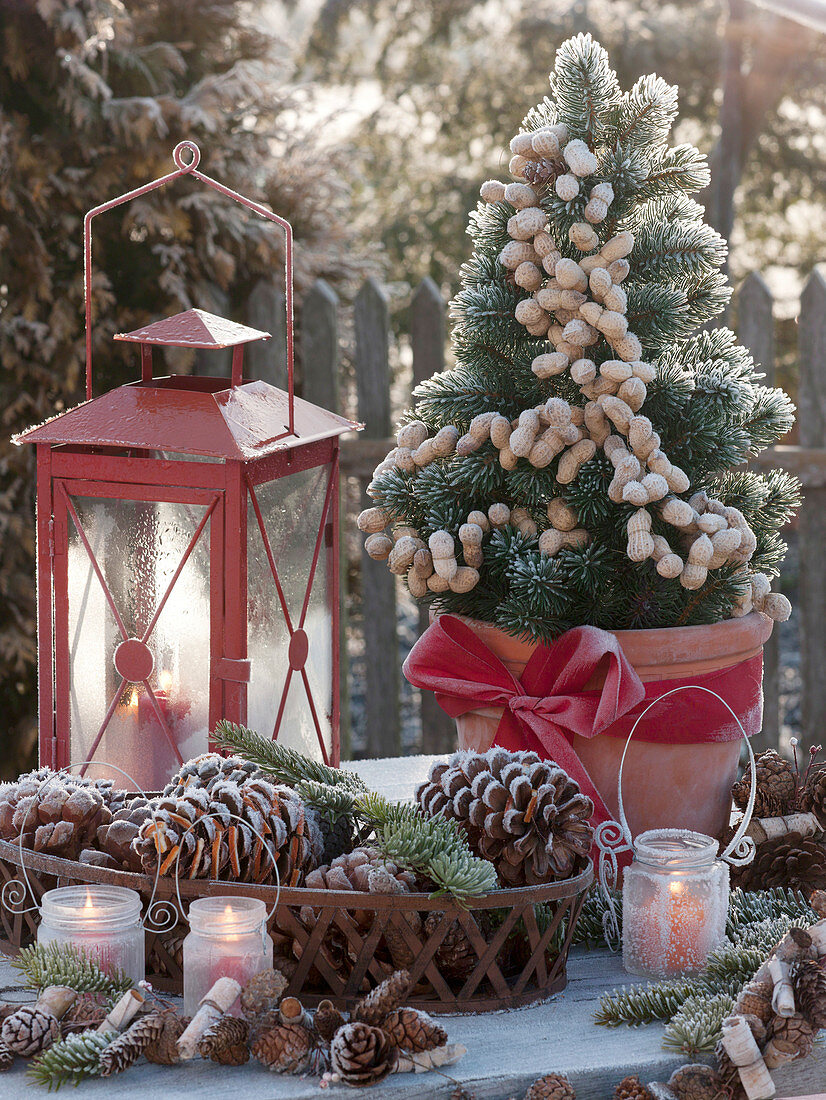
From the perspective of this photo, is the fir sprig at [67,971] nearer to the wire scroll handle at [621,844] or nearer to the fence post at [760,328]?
the wire scroll handle at [621,844]

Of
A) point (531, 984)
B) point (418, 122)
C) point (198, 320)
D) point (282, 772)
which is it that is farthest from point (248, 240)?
point (418, 122)

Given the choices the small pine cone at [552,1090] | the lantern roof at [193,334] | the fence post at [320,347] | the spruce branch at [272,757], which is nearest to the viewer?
the small pine cone at [552,1090]

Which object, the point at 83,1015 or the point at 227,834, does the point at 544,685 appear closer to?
the point at 227,834

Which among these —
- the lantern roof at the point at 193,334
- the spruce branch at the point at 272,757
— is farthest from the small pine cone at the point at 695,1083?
the lantern roof at the point at 193,334

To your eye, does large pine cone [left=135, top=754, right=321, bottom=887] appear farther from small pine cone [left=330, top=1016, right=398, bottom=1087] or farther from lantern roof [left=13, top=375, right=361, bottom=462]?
lantern roof [left=13, top=375, right=361, bottom=462]

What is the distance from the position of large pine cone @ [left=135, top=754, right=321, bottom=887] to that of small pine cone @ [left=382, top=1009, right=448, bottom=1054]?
0.16 metres

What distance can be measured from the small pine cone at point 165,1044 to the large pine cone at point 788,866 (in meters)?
0.57

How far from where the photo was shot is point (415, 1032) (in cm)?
86

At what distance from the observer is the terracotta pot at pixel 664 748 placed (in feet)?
3.86

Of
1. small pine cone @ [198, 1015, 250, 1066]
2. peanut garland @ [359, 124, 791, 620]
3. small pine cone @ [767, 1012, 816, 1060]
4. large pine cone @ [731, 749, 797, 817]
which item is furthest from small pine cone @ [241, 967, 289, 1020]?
large pine cone @ [731, 749, 797, 817]

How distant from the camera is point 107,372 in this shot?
2.68 meters

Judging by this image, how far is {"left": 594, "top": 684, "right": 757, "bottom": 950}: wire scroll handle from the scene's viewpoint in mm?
1101

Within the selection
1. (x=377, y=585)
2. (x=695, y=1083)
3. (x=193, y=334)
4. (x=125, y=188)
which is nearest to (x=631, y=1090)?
(x=695, y=1083)

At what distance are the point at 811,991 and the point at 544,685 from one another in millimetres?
395
